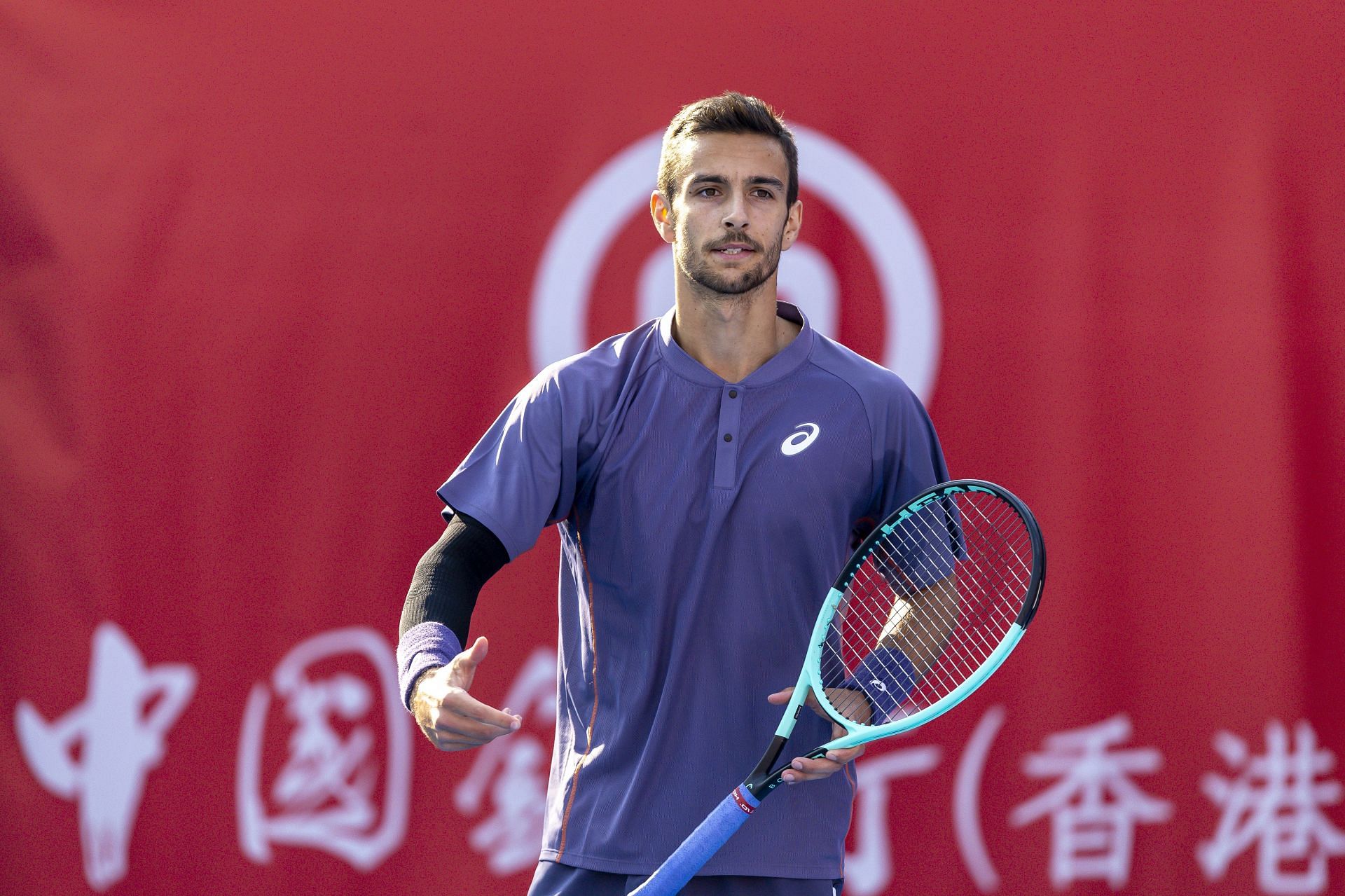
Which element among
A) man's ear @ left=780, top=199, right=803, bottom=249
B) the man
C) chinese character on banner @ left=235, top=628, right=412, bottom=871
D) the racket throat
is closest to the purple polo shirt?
the man

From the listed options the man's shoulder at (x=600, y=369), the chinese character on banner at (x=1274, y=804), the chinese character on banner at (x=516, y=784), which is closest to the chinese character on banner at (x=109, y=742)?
the chinese character on banner at (x=516, y=784)

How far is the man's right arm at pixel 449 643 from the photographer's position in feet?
5.41

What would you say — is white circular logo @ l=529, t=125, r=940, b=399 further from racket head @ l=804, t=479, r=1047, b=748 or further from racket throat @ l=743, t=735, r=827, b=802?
racket throat @ l=743, t=735, r=827, b=802

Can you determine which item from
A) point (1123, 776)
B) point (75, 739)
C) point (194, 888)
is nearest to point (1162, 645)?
point (1123, 776)

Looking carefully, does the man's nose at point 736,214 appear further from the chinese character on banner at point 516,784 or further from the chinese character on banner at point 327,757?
the chinese character on banner at point 327,757

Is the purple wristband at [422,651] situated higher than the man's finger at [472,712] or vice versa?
the purple wristband at [422,651]

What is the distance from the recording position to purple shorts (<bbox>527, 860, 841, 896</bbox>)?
6.23ft

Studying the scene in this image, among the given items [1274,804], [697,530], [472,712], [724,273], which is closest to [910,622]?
[697,530]

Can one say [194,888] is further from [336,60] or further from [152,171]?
[336,60]

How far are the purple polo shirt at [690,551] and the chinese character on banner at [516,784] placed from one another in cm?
105

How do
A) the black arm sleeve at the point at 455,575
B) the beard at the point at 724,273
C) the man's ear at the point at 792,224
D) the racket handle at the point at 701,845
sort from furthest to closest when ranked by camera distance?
the man's ear at the point at 792,224
the beard at the point at 724,273
the black arm sleeve at the point at 455,575
the racket handle at the point at 701,845

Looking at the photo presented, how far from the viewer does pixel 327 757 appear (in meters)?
3.10

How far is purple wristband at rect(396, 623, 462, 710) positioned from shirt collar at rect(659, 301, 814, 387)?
1.72ft

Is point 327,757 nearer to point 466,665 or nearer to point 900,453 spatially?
point 466,665
